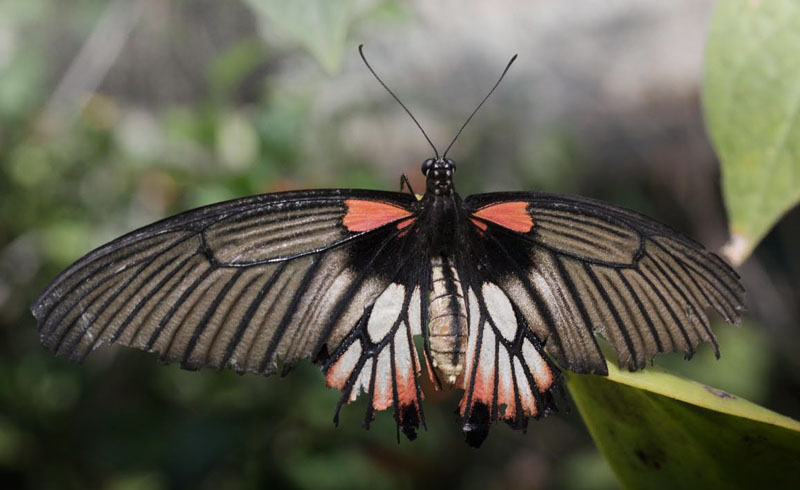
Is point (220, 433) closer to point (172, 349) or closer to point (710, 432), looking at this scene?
point (172, 349)

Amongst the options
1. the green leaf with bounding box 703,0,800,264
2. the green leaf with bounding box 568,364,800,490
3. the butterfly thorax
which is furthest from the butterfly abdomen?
the green leaf with bounding box 703,0,800,264

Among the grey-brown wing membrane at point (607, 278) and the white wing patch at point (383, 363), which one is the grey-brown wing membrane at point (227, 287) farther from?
the grey-brown wing membrane at point (607, 278)

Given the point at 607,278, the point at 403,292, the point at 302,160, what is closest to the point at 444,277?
the point at 403,292

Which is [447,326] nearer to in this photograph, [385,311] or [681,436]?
[385,311]

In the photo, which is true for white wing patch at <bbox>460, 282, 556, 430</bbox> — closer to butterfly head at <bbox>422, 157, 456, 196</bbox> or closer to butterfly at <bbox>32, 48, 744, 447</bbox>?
butterfly at <bbox>32, 48, 744, 447</bbox>

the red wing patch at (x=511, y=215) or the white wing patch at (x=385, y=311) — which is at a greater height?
the red wing patch at (x=511, y=215)

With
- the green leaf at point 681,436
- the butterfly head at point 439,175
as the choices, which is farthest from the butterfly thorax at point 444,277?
the green leaf at point 681,436

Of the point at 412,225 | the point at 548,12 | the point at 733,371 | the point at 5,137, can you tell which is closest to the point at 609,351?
the point at 412,225
